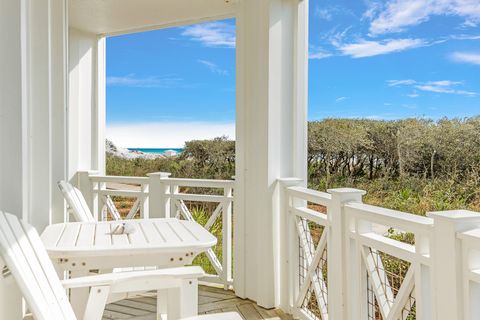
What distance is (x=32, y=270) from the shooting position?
1482 millimetres

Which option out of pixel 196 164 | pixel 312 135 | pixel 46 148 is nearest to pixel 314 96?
pixel 312 135

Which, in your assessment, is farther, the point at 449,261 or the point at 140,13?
the point at 140,13

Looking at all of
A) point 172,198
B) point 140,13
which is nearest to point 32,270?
point 172,198

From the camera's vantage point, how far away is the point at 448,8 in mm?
1874

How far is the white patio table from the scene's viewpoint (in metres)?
1.92

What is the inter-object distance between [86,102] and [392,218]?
13.3 ft

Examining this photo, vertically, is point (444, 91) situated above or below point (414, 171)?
above

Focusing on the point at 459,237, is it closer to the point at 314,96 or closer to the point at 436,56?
the point at 436,56

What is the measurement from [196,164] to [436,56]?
2.98 m

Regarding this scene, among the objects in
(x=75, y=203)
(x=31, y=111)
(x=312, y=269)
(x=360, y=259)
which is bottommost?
(x=312, y=269)

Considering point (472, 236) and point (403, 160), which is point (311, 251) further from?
point (472, 236)

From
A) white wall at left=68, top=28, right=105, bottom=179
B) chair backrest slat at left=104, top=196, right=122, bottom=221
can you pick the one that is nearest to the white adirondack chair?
chair backrest slat at left=104, top=196, right=122, bottom=221

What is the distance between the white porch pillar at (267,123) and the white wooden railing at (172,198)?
38cm

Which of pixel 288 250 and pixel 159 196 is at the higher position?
pixel 159 196
